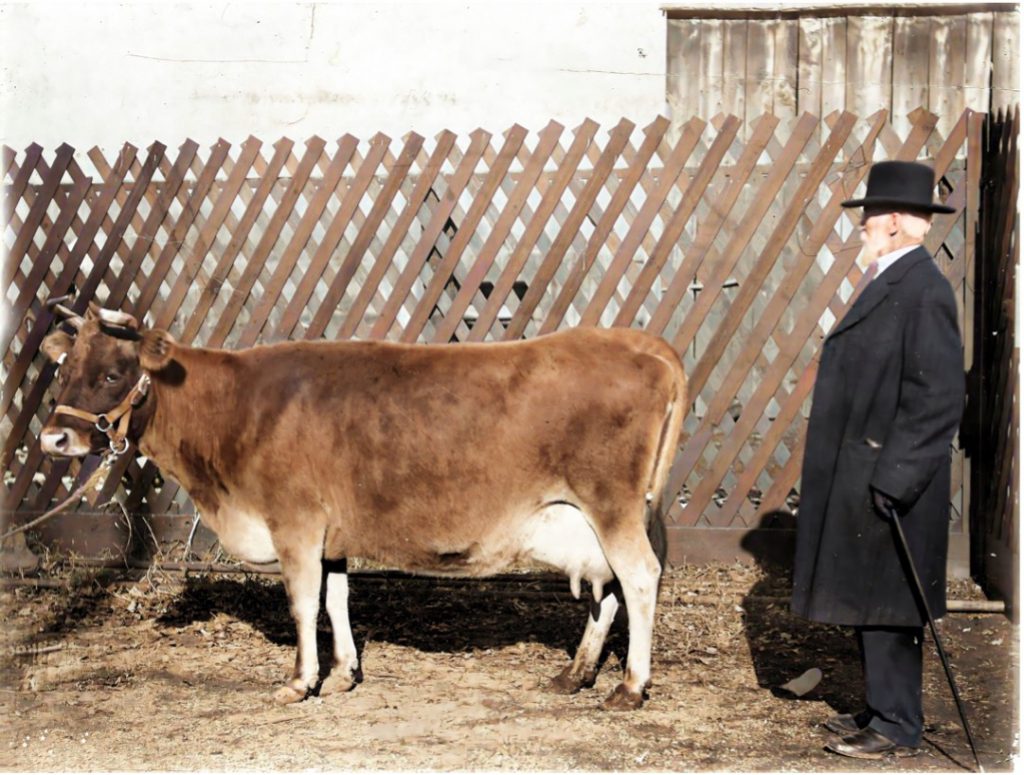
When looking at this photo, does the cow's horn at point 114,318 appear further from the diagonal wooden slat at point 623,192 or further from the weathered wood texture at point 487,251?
the diagonal wooden slat at point 623,192

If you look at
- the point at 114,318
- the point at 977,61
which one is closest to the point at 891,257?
the point at 114,318

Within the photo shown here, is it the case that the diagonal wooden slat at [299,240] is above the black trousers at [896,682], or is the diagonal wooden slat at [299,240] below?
above

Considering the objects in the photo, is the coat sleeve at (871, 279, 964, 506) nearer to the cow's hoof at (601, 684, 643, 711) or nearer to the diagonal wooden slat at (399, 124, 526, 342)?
the cow's hoof at (601, 684, 643, 711)

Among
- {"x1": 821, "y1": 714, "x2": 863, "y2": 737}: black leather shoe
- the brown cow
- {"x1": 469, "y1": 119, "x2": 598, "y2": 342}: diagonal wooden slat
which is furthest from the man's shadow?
{"x1": 469, "y1": 119, "x2": 598, "y2": 342}: diagonal wooden slat

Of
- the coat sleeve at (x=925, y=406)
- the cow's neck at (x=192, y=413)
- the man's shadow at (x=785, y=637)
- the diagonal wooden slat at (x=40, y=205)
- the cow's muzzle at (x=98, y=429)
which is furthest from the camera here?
the diagonal wooden slat at (x=40, y=205)

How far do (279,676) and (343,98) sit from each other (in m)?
4.73

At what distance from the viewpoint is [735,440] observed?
23.5 feet

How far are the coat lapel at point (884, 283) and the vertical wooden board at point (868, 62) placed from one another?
474cm

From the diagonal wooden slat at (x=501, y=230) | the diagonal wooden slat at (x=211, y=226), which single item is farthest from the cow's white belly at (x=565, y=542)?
the diagonal wooden slat at (x=211, y=226)

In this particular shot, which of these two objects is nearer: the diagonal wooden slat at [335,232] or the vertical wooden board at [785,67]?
the diagonal wooden slat at [335,232]

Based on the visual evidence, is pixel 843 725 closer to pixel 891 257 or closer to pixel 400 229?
pixel 891 257

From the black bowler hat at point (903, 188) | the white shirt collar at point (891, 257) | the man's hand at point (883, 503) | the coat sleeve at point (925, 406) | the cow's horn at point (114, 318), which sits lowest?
the man's hand at point (883, 503)

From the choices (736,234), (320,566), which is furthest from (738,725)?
(736,234)

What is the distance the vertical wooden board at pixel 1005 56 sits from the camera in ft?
28.5
